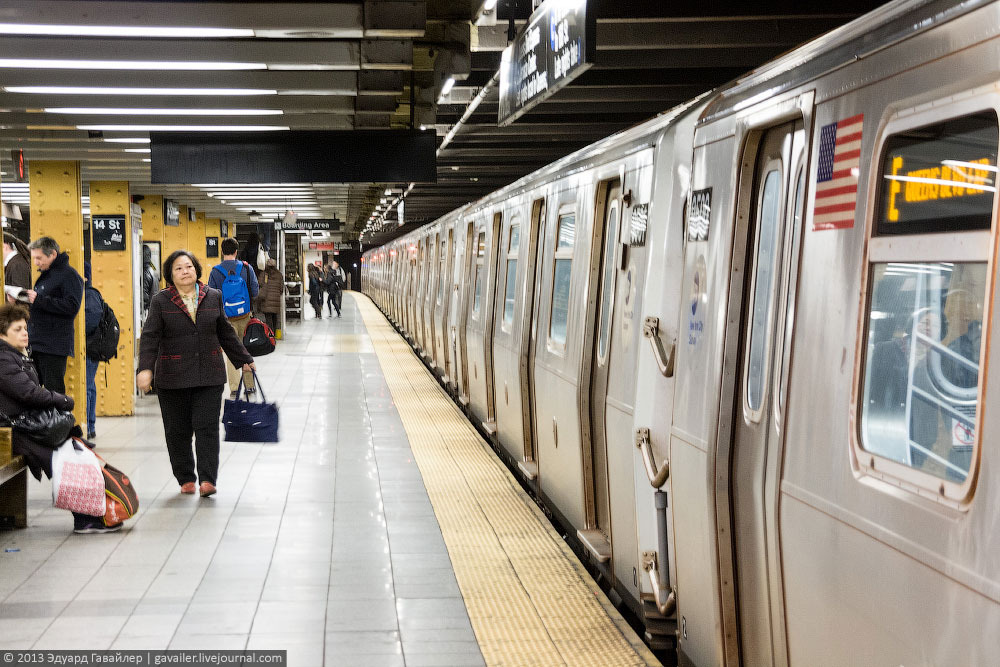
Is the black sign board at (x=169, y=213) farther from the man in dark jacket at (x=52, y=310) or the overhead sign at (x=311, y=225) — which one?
the man in dark jacket at (x=52, y=310)

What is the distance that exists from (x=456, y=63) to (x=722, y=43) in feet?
5.94

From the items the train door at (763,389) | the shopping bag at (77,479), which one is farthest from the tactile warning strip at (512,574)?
the shopping bag at (77,479)

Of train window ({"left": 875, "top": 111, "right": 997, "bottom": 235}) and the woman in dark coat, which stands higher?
train window ({"left": 875, "top": 111, "right": 997, "bottom": 235})

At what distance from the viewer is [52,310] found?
834cm

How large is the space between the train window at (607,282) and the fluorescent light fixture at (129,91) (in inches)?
131

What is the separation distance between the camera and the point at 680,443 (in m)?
3.89

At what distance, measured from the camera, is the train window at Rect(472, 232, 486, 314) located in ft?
34.9

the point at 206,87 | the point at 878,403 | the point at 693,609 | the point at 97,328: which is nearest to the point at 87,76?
the point at 206,87

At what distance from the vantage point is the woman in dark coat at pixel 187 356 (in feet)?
23.3

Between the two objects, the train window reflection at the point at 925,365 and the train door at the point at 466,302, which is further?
the train door at the point at 466,302

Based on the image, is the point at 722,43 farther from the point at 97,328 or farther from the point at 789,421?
the point at 97,328

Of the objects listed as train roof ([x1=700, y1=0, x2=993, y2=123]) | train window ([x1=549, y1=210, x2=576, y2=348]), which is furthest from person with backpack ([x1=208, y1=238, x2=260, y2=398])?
train roof ([x1=700, y1=0, x2=993, y2=123])

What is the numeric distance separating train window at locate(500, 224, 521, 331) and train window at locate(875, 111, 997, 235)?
614cm

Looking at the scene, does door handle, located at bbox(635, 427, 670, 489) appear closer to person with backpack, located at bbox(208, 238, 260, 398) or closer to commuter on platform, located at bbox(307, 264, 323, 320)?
person with backpack, located at bbox(208, 238, 260, 398)
